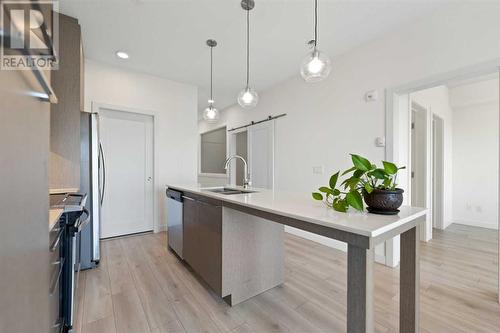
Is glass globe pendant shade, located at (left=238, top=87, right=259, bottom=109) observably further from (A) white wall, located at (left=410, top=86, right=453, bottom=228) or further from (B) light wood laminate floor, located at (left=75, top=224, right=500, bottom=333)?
(A) white wall, located at (left=410, top=86, right=453, bottom=228)

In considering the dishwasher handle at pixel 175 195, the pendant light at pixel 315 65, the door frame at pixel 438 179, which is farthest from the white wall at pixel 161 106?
the door frame at pixel 438 179

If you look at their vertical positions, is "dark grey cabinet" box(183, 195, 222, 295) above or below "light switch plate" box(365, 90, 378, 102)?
below

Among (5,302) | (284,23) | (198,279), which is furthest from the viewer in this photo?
(284,23)

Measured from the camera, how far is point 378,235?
91cm

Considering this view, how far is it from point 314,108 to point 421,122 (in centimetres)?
172

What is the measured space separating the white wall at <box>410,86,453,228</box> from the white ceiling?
6.19ft

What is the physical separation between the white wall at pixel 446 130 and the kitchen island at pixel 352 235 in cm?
323

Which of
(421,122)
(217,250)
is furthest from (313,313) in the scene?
(421,122)

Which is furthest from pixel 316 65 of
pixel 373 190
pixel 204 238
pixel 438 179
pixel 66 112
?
pixel 438 179

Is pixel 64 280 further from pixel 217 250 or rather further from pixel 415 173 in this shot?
pixel 415 173

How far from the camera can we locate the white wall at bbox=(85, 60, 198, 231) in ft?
10.9

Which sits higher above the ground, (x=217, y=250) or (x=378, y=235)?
(x=378, y=235)

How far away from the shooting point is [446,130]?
4.11 m

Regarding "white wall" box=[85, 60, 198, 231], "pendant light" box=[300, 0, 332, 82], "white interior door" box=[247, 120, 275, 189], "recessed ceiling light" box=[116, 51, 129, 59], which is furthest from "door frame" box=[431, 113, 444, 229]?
"recessed ceiling light" box=[116, 51, 129, 59]
